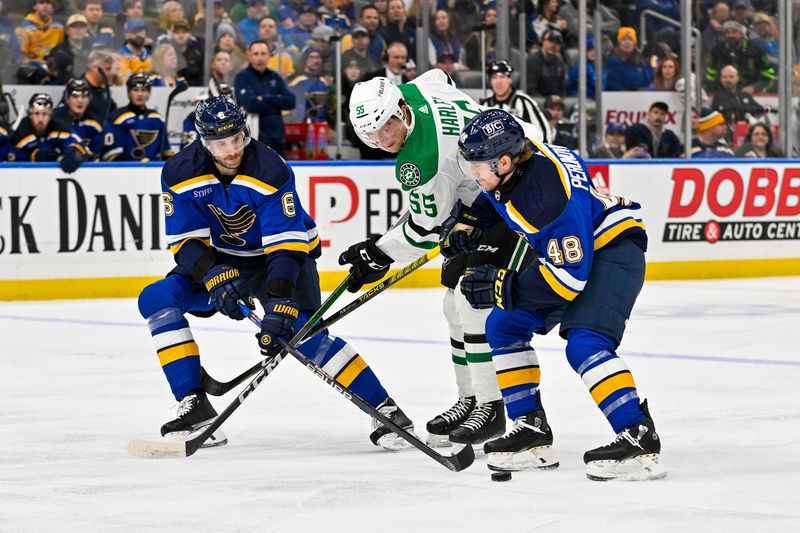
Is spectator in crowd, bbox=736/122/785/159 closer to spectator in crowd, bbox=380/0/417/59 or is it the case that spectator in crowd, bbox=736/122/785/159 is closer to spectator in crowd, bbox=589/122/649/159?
spectator in crowd, bbox=589/122/649/159

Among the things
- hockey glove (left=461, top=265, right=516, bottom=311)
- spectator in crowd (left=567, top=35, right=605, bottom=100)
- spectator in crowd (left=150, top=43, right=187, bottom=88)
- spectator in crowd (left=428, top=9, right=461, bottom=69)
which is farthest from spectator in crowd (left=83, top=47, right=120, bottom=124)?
hockey glove (left=461, top=265, right=516, bottom=311)

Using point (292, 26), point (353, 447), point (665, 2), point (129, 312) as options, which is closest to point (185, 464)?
point (353, 447)

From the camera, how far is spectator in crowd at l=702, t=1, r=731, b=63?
11047mm

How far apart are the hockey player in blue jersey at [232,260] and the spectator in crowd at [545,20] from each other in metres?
6.51

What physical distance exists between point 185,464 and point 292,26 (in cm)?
652

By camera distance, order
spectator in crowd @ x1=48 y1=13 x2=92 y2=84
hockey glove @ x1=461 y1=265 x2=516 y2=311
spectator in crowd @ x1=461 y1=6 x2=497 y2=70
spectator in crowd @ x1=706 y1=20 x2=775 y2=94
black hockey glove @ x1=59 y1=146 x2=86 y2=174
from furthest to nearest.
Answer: spectator in crowd @ x1=706 y1=20 x2=775 y2=94
spectator in crowd @ x1=461 y1=6 x2=497 y2=70
spectator in crowd @ x1=48 y1=13 x2=92 y2=84
black hockey glove @ x1=59 y1=146 x2=86 y2=174
hockey glove @ x1=461 y1=265 x2=516 y2=311

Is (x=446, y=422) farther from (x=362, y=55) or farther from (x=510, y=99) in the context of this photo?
(x=362, y=55)

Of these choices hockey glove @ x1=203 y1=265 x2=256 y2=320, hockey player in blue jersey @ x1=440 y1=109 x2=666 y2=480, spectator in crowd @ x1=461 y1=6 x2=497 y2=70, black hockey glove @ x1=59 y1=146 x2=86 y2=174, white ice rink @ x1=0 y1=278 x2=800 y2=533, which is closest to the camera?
white ice rink @ x1=0 y1=278 x2=800 y2=533

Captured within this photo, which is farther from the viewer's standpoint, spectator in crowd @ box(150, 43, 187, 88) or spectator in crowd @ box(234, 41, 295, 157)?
spectator in crowd @ box(150, 43, 187, 88)

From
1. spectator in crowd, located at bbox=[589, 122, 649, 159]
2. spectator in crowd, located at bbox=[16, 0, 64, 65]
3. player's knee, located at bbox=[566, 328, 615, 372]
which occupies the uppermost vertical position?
spectator in crowd, located at bbox=[16, 0, 64, 65]

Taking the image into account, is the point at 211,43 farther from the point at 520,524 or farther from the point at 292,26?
the point at 520,524

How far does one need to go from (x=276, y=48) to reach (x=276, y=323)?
239 inches

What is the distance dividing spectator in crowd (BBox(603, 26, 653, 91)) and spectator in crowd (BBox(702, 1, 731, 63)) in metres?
0.57

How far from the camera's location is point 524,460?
12.3ft
